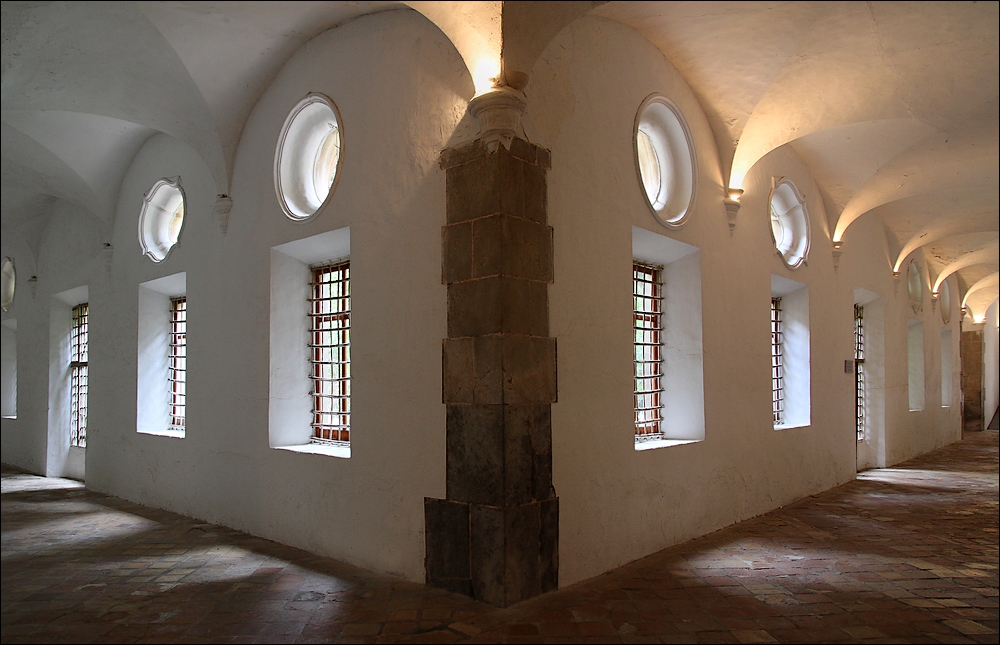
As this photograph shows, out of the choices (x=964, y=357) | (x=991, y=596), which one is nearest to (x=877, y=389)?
(x=964, y=357)

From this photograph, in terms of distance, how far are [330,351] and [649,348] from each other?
2.71 m

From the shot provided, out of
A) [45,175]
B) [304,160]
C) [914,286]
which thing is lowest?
[914,286]

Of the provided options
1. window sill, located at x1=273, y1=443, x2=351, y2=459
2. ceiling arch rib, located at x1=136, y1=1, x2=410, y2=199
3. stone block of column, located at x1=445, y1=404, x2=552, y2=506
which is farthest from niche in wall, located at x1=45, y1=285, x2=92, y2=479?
stone block of column, located at x1=445, y1=404, x2=552, y2=506

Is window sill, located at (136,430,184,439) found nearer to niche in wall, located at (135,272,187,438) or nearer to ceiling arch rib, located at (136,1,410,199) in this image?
niche in wall, located at (135,272,187,438)

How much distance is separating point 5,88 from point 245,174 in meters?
1.77

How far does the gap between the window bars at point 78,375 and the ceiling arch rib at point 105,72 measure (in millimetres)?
4164

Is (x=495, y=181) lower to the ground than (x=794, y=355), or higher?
higher

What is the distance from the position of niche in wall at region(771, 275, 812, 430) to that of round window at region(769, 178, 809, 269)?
1.23 ft

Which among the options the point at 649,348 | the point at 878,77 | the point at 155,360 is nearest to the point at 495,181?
the point at 649,348

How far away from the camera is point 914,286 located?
24.7ft

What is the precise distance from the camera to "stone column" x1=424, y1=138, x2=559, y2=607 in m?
3.84

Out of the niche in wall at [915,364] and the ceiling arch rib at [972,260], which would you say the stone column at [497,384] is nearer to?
the ceiling arch rib at [972,260]

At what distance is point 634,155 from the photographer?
16.6 feet

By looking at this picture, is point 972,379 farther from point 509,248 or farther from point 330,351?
point 330,351
